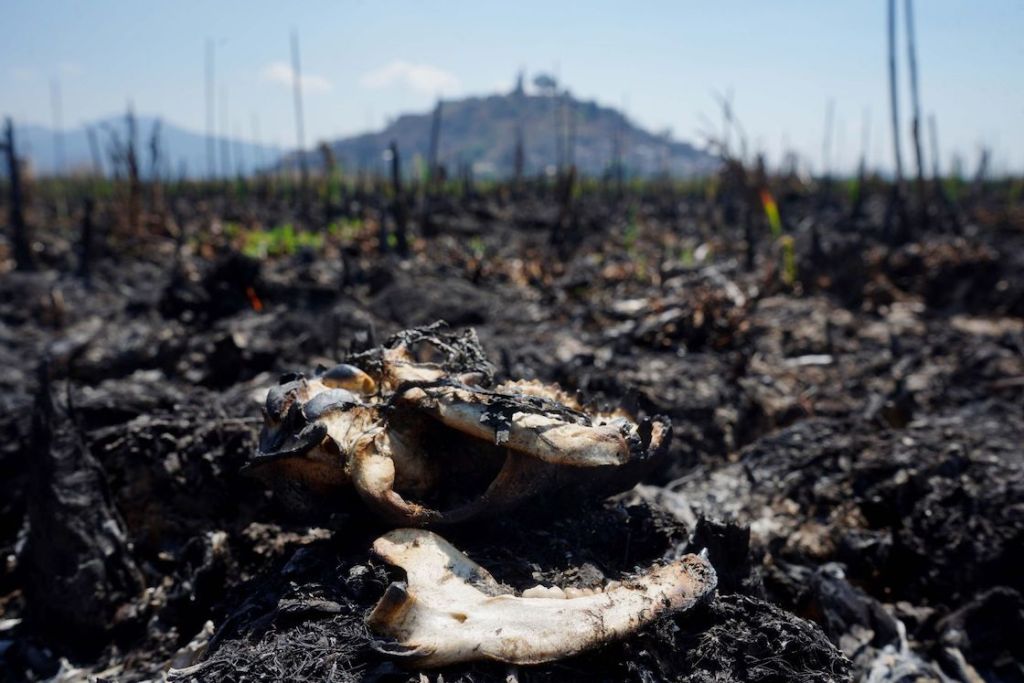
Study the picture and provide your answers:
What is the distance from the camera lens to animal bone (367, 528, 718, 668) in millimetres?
1788

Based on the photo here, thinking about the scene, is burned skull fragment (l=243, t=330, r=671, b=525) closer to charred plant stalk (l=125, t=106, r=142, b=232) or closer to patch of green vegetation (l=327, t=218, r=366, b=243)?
patch of green vegetation (l=327, t=218, r=366, b=243)

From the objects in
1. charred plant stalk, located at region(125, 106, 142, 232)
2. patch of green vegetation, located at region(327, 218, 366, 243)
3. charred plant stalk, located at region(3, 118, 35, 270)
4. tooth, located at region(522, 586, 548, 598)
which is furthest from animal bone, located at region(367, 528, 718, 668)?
charred plant stalk, located at region(125, 106, 142, 232)

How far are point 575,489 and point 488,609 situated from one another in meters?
0.61

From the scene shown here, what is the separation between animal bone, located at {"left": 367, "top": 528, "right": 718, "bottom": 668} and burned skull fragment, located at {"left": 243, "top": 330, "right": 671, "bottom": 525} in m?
0.17

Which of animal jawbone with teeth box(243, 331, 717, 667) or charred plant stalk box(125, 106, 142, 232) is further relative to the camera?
charred plant stalk box(125, 106, 142, 232)

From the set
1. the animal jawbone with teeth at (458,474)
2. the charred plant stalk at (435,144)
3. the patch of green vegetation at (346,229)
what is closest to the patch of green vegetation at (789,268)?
the patch of green vegetation at (346,229)

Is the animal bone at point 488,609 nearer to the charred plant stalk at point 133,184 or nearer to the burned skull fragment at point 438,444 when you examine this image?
the burned skull fragment at point 438,444

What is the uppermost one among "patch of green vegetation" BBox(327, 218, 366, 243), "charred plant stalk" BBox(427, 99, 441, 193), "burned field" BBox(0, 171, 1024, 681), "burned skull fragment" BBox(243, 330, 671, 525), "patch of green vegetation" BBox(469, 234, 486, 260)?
"charred plant stalk" BBox(427, 99, 441, 193)

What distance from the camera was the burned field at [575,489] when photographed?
6.98 ft

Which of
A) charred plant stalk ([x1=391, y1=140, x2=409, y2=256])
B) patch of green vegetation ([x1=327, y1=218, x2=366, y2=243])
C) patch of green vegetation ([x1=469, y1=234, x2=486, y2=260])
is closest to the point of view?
patch of green vegetation ([x1=469, y1=234, x2=486, y2=260])

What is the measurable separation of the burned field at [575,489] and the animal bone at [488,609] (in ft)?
0.12

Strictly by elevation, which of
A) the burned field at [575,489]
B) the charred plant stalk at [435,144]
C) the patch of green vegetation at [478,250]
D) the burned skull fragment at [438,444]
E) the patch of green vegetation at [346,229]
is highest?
the charred plant stalk at [435,144]

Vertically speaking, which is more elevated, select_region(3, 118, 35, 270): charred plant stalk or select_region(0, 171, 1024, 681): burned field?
select_region(3, 118, 35, 270): charred plant stalk

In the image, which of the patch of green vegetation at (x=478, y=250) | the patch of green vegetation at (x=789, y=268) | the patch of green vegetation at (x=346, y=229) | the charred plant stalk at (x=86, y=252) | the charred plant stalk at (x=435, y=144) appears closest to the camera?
the patch of green vegetation at (x=789, y=268)
